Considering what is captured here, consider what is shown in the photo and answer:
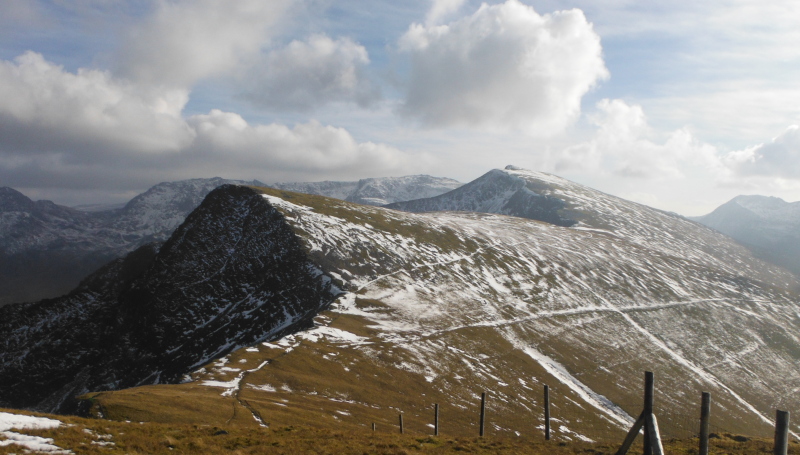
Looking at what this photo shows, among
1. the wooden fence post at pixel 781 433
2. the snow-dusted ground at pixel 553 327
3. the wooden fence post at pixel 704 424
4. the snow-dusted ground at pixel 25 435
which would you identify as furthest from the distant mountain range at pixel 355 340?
the wooden fence post at pixel 781 433

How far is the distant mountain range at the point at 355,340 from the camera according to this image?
74.1m

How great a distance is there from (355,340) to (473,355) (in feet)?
107

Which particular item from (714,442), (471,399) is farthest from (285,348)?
(714,442)

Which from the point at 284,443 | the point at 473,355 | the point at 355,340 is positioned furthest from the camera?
the point at 473,355

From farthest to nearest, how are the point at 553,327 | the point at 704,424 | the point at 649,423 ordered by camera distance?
the point at 553,327, the point at 649,423, the point at 704,424

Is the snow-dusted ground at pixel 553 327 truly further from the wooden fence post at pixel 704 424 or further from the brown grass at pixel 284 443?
the wooden fence post at pixel 704 424

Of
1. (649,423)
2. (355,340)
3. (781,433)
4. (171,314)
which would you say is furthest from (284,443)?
(171,314)

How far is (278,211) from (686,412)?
15151cm

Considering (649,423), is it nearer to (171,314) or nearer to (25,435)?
(25,435)

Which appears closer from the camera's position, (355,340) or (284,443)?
(284,443)

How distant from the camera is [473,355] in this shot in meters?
113

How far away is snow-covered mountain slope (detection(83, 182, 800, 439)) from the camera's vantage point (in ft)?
223

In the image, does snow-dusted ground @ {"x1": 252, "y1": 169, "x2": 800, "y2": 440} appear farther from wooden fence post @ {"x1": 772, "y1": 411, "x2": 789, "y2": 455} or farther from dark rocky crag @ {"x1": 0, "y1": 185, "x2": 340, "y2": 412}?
wooden fence post @ {"x1": 772, "y1": 411, "x2": 789, "y2": 455}

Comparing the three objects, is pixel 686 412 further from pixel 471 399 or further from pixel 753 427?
pixel 471 399
